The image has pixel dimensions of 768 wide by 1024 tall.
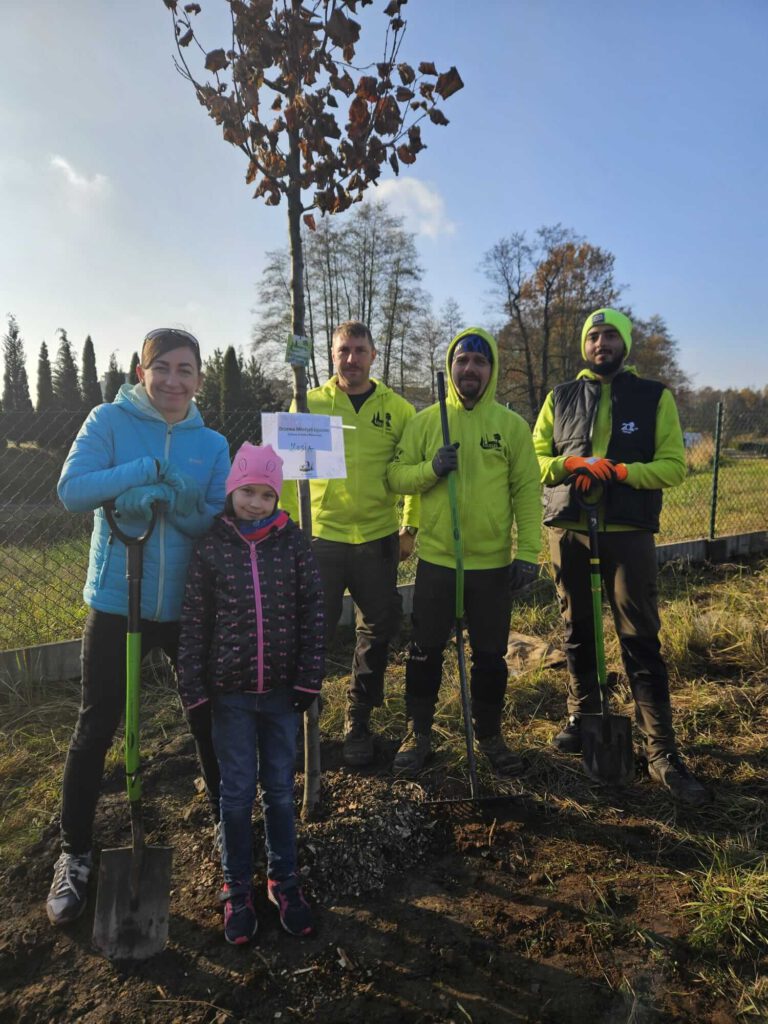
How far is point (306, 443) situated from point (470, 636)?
132cm

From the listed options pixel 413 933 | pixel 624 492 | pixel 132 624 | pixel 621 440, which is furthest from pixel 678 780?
pixel 132 624

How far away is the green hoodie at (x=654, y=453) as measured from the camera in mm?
2986

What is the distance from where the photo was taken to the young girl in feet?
6.89

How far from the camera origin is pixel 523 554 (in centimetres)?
296

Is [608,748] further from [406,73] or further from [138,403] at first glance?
[406,73]

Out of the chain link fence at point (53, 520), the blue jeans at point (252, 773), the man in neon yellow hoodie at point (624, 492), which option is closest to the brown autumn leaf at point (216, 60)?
the man in neon yellow hoodie at point (624, 492)

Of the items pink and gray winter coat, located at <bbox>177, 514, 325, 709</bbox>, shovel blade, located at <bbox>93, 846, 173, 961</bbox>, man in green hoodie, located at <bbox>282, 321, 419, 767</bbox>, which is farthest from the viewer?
man in green hoodie, located at <bbox>282, 321, 419, 767</bbox>

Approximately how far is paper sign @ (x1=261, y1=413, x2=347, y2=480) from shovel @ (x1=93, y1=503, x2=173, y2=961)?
25.6 inches

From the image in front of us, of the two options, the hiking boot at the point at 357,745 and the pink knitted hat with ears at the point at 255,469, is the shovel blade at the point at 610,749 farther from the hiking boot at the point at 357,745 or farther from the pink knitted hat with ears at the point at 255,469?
the pink knitted hat with ears at the point at 255,469

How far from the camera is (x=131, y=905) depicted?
2020 millimetres

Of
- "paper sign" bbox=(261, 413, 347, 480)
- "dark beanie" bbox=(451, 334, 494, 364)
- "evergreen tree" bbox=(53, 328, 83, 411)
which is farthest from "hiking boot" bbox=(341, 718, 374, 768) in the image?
"evergreen tree" bbox=(53, 328, 83, 411)

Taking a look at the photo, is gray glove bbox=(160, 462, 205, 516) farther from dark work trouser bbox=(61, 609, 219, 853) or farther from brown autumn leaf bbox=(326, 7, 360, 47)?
brown autumn leaf bbox=(326, 7, 360, 47)

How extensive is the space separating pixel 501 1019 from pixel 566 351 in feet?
Result: 111

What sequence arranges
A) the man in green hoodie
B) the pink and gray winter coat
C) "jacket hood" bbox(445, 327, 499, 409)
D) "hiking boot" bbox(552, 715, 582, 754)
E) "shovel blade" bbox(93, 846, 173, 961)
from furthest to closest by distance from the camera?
1. "hiking boot" bbox(552, 715, 582, 754)
2. the man in green hoodie
3. "jacket hood" bbox(445, 327, 499, 409)
4. the pink and gray winter coat
5. "shovel blade" bbox(93, 846, 173, 961)
